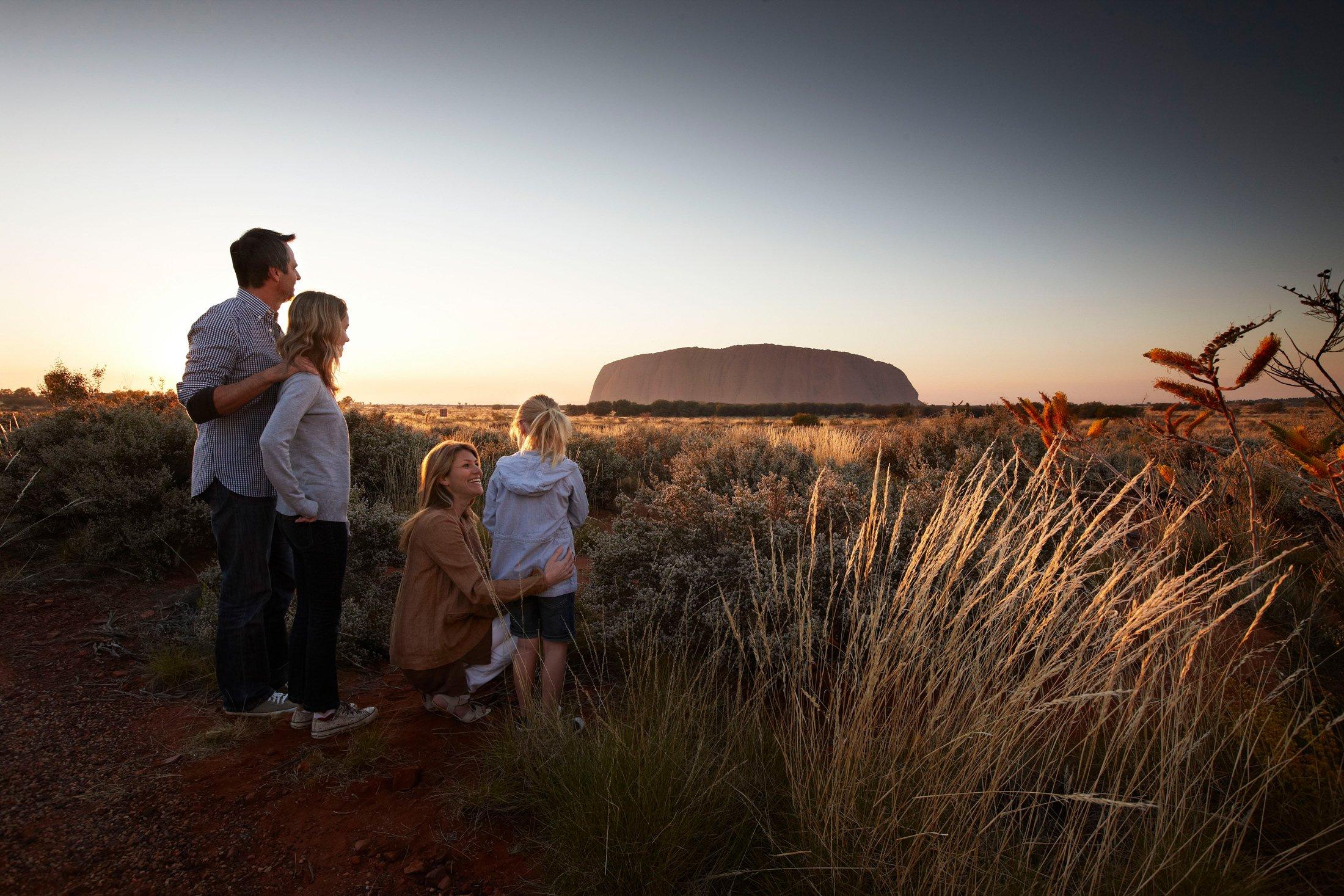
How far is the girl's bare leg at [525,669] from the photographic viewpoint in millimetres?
2645

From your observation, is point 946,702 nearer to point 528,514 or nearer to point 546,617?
point 546,617

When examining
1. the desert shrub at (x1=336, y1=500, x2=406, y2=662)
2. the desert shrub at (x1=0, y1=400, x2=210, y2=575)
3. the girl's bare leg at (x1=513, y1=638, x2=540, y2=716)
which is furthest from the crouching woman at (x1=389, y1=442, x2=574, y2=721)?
the desert shrub at (x1=0, y1=400, x2=210, y2=575)

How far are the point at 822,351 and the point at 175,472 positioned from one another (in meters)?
87.8

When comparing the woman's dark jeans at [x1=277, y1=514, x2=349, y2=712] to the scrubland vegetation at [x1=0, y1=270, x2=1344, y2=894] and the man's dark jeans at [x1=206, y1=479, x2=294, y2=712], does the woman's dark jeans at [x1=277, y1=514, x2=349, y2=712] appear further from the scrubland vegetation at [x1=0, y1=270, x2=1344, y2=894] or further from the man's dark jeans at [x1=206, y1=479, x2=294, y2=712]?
the scrubland vegetation at [x1=0, y1=270, x2=1344, y2=894]

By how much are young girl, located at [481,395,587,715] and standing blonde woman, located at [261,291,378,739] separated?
0.68 m

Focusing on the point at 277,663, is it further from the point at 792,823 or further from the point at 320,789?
the point at 792,823

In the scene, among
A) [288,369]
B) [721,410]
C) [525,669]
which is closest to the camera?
[288,369]

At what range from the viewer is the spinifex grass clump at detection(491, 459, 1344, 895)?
1.73m

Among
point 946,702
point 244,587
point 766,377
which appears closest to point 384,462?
point 244,587

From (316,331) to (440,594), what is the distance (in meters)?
1.32

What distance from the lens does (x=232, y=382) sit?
9.11 feet

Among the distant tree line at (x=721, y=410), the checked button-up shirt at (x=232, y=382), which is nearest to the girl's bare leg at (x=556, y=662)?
the checked button-up shirt at (x=232, y=382)

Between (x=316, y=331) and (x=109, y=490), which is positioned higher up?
(x=316, y=331)

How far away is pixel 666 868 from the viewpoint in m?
1.91
